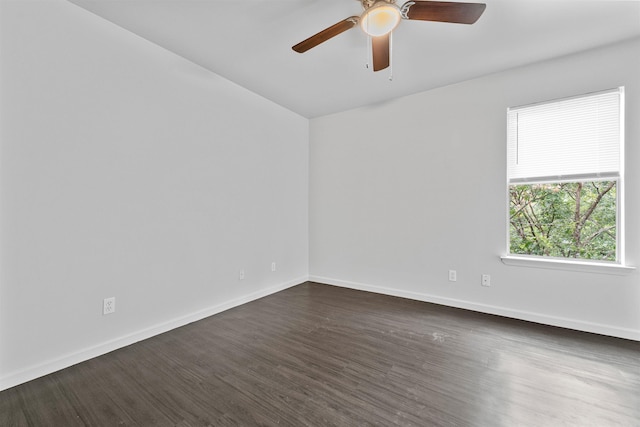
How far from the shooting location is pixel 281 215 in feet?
12.5

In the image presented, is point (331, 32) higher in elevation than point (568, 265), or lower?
higher

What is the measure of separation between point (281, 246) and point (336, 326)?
1.52 metres

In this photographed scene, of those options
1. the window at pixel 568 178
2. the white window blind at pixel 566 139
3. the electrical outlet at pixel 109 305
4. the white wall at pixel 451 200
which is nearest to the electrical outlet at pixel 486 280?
the white wall at pixel 451 200

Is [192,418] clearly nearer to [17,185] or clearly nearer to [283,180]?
[17,185]

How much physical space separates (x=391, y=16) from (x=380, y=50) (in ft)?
0.93

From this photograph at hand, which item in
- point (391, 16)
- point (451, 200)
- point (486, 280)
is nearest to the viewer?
point (391, 16)

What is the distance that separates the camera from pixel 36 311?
1.80 metres

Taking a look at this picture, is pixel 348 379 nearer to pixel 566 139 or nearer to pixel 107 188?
pixel 107 188

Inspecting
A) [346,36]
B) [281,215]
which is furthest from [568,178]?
[281,215]

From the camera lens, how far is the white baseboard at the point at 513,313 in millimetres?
2355

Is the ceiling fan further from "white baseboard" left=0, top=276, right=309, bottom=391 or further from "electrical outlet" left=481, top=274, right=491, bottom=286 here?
"white baseboard" left=0, top=276, right=309, bottom=391

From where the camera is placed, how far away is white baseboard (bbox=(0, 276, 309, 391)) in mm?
1726

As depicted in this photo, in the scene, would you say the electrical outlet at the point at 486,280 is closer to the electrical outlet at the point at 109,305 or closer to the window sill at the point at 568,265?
the window sill at the point at 568,265

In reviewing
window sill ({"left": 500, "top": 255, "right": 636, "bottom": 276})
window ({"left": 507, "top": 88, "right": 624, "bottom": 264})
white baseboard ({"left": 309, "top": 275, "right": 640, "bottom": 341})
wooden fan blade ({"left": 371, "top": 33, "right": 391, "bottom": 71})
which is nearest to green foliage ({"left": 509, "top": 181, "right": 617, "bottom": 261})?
window ({"left": 507, "top": 88, "right": 624, "bottom": 264})
